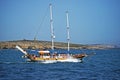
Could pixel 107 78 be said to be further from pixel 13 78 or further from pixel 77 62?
pixel 77 62

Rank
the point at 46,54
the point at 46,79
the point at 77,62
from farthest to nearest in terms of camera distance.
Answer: the point at 77,62, the point at 46,54, the point at 46,79

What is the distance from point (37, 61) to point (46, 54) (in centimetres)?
333

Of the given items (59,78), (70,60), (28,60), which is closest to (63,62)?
(70,60)

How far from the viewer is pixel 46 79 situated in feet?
167

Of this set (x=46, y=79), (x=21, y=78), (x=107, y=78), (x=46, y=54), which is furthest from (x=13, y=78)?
(x=46, y=54)

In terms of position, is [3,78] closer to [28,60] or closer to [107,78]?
[107,78]

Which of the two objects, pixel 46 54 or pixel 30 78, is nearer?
pixel 30 78

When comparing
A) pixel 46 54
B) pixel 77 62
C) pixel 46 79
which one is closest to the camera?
pixel 46 79

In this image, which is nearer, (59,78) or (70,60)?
(59,78)

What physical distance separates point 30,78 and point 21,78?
4.72ft

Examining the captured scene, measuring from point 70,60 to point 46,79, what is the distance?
39114mm

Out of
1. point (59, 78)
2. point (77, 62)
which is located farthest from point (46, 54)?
point (59, 78)

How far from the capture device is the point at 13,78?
51.8 m

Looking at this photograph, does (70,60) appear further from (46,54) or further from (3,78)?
(3,78)
